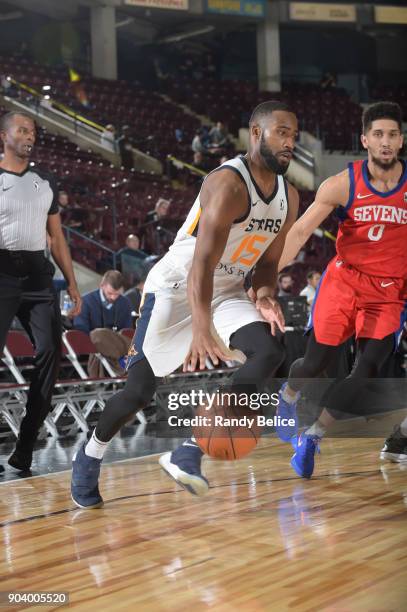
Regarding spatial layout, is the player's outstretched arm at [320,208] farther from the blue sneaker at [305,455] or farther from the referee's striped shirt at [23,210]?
the referee's striped shirt at [23,210]

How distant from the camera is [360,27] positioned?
26.3 m

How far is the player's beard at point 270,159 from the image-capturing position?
3576mm

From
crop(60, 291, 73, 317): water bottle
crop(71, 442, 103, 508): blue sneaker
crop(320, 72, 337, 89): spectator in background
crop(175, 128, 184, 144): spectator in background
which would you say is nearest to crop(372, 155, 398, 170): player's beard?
crop(71, 442, 103, 508): blue sneaker

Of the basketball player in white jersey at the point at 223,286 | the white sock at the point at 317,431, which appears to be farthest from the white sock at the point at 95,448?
the white sock at the point at 317,431

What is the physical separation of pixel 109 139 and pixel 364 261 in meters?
15.1

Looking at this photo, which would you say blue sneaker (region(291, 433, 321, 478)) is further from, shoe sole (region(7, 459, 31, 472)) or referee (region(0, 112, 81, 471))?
shoe sole (region(7, 459, 31, 472))

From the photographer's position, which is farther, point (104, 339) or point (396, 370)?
point (396, 370)

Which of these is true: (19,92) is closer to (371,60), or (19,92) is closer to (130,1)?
(130,1)

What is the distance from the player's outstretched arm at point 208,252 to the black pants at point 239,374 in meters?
0.11

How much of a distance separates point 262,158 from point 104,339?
395 centimetres

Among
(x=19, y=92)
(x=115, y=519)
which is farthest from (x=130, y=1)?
(x=115, y=519)

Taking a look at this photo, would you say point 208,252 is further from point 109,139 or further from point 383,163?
point 109,139

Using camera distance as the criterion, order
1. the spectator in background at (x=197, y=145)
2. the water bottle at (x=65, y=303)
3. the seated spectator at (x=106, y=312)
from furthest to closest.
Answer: the spectator in background at (x=197, y=145) < the water bottle at (x=65, y=303) < the seated spectator at (x=106, y=312)

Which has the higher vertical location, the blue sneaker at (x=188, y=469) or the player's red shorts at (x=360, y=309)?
the player's red shorts at (x=360, y=309)
